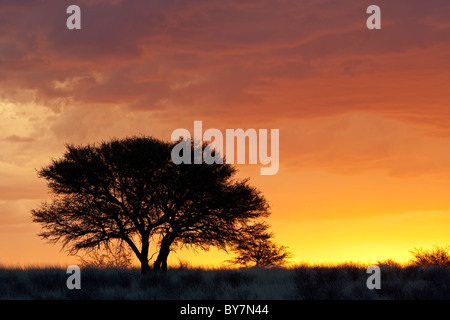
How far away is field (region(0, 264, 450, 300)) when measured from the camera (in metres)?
24.1

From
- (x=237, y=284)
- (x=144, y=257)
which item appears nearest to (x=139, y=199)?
(x=144, y=257)

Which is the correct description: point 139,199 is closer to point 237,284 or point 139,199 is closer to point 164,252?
point 164,252

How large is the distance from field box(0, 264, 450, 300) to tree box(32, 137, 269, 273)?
5.85m

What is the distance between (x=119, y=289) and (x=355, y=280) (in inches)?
422

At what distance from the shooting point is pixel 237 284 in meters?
28.0

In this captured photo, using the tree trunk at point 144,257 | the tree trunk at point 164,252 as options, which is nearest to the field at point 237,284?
the tree trunk at point 144,257

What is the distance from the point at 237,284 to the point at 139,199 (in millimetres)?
12586

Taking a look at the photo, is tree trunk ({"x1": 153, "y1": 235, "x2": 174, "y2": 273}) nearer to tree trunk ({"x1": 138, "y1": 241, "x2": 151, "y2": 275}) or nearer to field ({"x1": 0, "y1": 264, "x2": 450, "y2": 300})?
tree trunk ({"x1": 138, "y1": 241, "x2": 151, "y2": 275})

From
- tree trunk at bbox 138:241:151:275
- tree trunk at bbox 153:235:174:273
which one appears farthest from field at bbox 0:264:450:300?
tree trunk at bbox 153:235:174:273

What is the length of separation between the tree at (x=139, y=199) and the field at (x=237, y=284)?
5.85 m

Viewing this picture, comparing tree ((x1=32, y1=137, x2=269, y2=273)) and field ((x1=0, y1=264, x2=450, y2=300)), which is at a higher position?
tree ((x1=32, y1=137, x2=269, y2=273))
